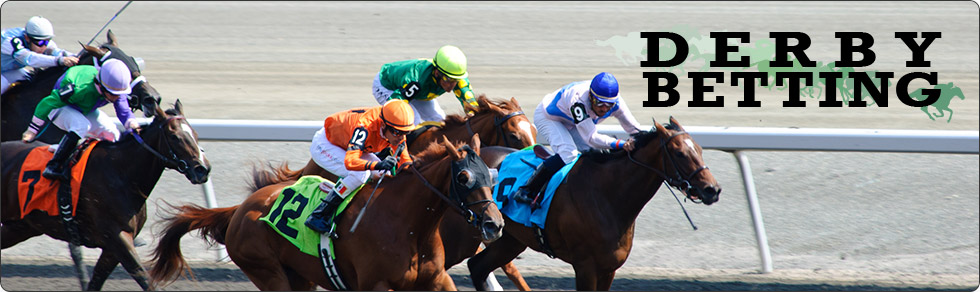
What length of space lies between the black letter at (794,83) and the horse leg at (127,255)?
737 cm

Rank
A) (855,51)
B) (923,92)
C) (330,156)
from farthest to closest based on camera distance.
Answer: (855,51), (923,92), (330,156)

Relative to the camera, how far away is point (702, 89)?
11281 mm

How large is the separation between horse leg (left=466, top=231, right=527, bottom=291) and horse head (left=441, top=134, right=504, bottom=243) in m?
1.11

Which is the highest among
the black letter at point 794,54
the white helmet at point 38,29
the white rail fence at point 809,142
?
the white helmet at point 38,29

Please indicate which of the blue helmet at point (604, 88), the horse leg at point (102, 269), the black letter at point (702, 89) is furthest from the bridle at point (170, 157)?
the black letter at point (702, 89)

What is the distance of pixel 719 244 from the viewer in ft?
19.4

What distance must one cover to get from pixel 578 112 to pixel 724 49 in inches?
322

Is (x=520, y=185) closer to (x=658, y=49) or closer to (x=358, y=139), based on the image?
(x=358, y=139)

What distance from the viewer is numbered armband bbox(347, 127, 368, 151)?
15.1 feet

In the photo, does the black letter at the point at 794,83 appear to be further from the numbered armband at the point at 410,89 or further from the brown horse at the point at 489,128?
the numbered armband at the point at 410,89

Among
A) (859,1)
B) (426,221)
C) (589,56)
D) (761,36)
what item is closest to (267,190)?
(426,221)

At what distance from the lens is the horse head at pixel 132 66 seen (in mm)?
6310

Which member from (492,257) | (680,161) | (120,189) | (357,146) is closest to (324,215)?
(357,146)

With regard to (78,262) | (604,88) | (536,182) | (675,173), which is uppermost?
(604,88)
